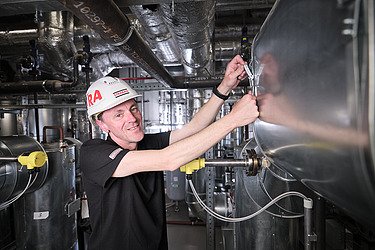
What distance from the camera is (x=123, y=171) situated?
84 cm

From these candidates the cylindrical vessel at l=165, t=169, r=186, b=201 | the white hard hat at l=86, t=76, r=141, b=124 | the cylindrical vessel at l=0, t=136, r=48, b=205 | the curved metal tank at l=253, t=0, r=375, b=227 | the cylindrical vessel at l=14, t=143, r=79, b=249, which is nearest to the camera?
the curved metal tank at l=253, t=0, r=375, b=227

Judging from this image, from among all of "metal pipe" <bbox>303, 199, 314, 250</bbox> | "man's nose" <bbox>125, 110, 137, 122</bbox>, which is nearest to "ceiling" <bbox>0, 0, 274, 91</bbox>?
"man's nose" <bbox>125, 110, 137, 122</bbox>

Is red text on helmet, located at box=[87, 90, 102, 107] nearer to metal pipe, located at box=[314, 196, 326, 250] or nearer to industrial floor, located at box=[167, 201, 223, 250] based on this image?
metal pipe, located at box=[314, 196, 326, 250]

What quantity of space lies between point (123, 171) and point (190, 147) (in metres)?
0.27

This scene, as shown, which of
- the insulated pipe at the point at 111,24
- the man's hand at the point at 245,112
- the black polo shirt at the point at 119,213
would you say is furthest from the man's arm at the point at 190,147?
the insulated pipe at the point at 111,24

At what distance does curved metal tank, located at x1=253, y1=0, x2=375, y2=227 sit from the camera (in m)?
0.24

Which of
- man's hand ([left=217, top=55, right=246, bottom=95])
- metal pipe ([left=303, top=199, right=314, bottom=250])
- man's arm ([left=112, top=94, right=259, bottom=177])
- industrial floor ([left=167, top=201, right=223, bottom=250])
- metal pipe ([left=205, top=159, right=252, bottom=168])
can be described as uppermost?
man's hand ([left=217, top=55, right=246, bottom=95])

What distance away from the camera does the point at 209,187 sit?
76.5 inches

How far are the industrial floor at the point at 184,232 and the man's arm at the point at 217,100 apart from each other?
6.94 feet

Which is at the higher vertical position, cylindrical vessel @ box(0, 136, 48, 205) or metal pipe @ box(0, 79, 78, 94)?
metal pipe @ box(0, 79, 78, 94)

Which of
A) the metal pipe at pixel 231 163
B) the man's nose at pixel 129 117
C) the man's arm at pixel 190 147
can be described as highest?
the man's nose at pixel 129 117

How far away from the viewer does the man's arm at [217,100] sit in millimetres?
896

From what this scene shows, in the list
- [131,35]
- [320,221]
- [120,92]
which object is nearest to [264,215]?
[320,221]

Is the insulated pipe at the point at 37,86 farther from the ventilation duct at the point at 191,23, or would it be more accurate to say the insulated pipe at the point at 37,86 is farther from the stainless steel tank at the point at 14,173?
the ventilation duct at the point at 191,23
